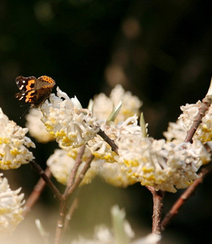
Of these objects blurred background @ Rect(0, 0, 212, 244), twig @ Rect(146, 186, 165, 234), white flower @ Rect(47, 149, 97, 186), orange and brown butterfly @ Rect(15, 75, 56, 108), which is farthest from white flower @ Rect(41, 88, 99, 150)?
blurred background @ Rect(0, 0, 212, 244)

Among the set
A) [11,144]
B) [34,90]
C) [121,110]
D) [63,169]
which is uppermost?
[34,90]

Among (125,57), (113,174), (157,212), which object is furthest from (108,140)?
(125,57)

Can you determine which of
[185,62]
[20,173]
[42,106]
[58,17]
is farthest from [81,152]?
[185,62]

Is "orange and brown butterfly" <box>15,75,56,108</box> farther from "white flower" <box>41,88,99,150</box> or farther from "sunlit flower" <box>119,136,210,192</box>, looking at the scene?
"sunlit flower" <box>119,136,210,192</box>

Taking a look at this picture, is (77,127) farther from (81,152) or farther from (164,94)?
(164,94)

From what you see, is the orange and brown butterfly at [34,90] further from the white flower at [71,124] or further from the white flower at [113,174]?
the white flower at [113,174]

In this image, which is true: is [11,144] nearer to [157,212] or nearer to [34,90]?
[34,90]
